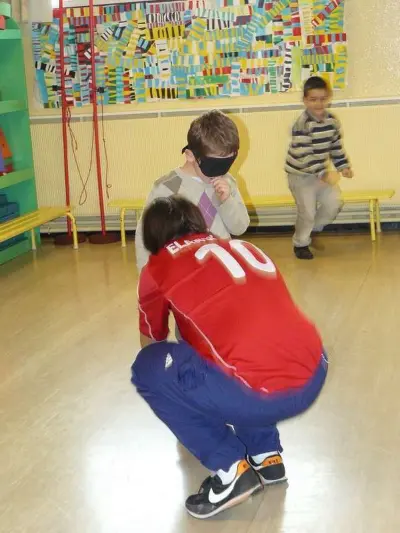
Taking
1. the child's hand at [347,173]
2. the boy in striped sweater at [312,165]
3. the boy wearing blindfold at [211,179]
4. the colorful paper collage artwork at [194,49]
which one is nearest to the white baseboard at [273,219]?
the boy in striped sweater at [312,165]

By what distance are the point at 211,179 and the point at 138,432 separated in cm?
92

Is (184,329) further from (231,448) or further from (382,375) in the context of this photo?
(382,375)

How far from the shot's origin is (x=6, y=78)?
621 centimetres

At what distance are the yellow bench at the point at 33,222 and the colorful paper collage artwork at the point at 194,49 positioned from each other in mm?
862

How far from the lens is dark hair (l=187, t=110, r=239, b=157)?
2.79 meters

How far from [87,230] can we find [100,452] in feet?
13.2

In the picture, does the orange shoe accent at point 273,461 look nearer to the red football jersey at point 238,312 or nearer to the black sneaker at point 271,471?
the black sneaker at point 271,471

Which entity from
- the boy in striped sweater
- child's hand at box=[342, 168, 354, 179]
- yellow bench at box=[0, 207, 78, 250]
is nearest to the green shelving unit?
yellow bench at box=[0, 207, 78, 250]

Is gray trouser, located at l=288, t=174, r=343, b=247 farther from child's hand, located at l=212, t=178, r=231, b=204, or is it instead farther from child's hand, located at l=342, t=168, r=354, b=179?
child's hand, located at l=212, t=178, r=231, b=204

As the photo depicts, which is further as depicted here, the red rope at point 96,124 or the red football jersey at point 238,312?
the red rope at point 96,124

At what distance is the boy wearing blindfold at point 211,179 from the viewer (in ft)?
9.16

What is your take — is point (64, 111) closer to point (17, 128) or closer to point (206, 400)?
point (17, 128)

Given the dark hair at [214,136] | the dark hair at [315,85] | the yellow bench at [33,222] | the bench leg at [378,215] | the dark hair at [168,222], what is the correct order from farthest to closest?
the bench leg at [378,215] < the yellow bench at [33,222] < the dark hair at [315,85] < the dark hair at [214,136] < the dark hair at [168,222]

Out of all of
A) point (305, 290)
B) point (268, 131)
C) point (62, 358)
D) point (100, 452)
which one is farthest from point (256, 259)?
point (268, 131)
